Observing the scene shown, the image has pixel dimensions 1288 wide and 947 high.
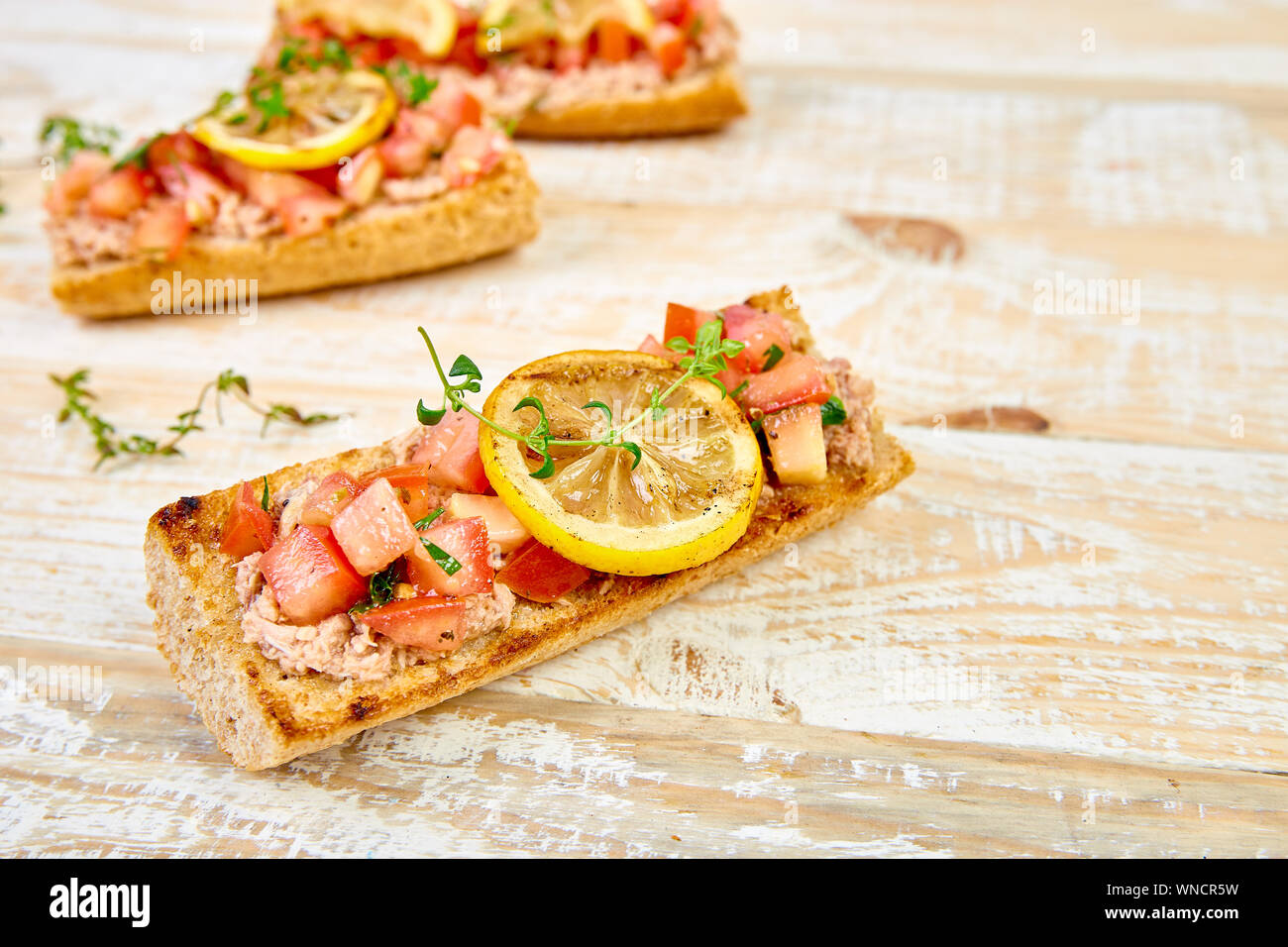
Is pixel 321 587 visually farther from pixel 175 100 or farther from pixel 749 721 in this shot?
pixel 175 100

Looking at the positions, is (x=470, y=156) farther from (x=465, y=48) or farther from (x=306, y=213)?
(x=465, y=48)

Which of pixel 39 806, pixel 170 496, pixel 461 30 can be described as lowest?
pixel 39 806

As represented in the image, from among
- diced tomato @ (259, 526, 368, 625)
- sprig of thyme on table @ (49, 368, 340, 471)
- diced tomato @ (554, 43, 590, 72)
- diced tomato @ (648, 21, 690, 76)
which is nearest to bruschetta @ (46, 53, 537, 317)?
sprig of thyme on table @ (49, 368, 340, 471)

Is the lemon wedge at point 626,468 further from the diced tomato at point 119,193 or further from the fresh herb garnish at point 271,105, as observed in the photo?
the diced tomato at point 119,193

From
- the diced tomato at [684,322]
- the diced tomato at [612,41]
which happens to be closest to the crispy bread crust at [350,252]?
the diced tomato at [612,41]

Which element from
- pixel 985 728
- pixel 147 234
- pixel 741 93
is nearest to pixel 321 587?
pixel 985 728

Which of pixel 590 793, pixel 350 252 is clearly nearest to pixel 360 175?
pixel 350 252
